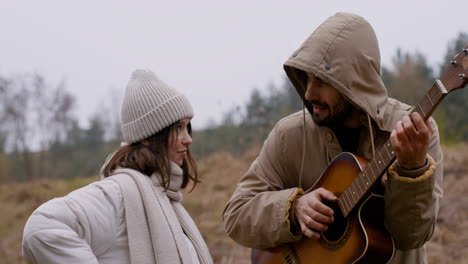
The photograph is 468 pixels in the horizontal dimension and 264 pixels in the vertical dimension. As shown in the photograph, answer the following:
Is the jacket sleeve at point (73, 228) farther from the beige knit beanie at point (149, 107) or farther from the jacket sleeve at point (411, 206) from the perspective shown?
the jacket sleeve at point (411, 206)

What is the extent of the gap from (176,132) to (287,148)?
23.4 inches

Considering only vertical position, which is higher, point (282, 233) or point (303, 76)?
point (303, 76)

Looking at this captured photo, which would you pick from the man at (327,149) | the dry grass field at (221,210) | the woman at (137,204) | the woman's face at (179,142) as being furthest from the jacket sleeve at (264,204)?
the dry grass field at (221,210)

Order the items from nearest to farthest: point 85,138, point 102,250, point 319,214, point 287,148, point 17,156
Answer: point 102,250
point 319,214
point 287,148
point 17,156
point 85,138

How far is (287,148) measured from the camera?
2359 mm

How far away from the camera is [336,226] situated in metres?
2.11

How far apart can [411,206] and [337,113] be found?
1.98 feet

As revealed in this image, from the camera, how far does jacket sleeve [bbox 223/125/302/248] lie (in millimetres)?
2191

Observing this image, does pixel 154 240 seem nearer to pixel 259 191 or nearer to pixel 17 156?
pixel 259 191

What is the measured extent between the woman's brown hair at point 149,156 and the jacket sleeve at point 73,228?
1.00ft

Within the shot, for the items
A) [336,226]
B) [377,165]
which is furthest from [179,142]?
[377,165]

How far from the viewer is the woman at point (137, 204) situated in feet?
5.57

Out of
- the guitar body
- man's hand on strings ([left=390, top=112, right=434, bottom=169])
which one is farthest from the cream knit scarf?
man's hand on strings ([left=390, top=112, right=434, bottom=169])

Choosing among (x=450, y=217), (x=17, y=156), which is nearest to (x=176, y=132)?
(x=450, y=217)
